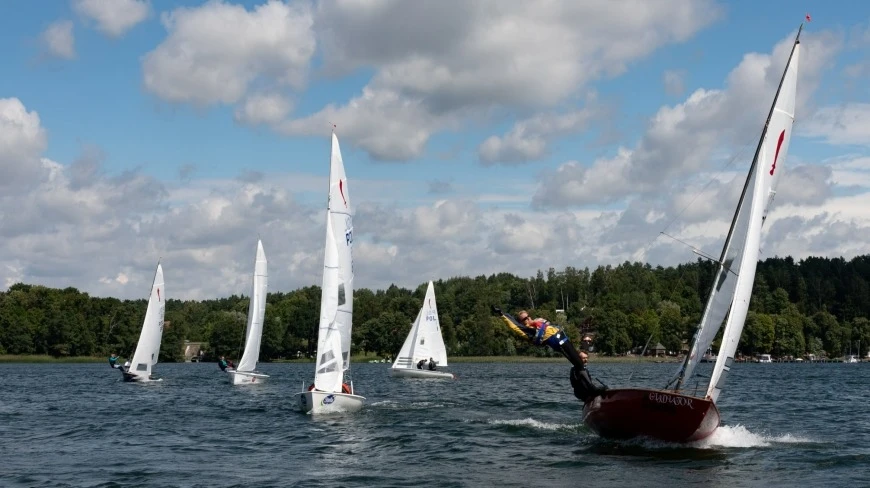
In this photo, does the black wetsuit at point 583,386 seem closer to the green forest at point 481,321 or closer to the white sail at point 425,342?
the white sail at point 425,342

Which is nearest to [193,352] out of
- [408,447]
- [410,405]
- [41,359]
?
[41,359]

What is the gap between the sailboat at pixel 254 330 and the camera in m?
Answer: 54.2

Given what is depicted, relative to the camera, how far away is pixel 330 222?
31.9 m

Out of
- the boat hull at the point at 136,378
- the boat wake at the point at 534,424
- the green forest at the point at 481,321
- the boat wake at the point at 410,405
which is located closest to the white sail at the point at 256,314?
the boat hull at the point at 136,378

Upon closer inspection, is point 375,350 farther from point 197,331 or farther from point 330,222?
point 330,222

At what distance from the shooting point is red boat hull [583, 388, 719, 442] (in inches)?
834

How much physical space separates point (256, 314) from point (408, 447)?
1293 inches

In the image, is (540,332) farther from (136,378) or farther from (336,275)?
(136,378)

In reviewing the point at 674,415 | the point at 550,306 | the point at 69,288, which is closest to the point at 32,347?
the point at 69,288

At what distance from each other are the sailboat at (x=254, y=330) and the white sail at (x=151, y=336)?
241 inches

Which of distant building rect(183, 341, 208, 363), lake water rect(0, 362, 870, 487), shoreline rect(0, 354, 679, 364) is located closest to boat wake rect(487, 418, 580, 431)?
lake water rect(0, 362, 870, 487)

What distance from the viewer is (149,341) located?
59.1m

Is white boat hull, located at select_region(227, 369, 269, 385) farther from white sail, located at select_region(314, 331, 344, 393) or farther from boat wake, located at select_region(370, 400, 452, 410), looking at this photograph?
white sail, located at select_region(314, 331, 344, 393)

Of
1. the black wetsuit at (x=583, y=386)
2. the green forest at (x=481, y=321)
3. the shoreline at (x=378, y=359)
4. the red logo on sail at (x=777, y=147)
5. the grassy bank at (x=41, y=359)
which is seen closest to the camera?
the red logo on sail at (x=777, y=147)
